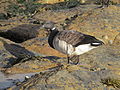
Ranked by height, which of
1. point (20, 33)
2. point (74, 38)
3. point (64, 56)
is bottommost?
point (64, 56)

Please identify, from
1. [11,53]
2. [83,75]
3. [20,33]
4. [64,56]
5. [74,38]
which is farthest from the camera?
[20,33]

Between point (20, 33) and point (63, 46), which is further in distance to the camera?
point (20, 33)

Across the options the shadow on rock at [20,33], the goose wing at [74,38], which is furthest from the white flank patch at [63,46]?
the shadow on rock at [20,33]

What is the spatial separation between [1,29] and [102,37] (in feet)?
20.7

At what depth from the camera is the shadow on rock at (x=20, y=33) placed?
16.8 metres

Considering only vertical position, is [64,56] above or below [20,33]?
below

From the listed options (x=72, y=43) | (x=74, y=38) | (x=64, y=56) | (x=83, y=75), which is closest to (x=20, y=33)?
(x=64, y=56)

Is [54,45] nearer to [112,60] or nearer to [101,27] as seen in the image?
[112,60]

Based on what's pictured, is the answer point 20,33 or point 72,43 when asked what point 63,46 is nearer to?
point 72,43

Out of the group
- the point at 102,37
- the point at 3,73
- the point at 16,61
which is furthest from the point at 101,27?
the point at 3,73

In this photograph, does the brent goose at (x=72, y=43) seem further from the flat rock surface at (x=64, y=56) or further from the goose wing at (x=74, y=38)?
the flat rock surface at (x=64, y=56)

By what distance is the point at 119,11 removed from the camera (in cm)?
1864

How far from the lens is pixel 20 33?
1691 cm

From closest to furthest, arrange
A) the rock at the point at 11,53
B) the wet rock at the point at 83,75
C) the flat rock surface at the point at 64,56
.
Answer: the wet rock at the point at 83,75 < the flat rock surface at the point at 64,56 < the rock at the point at 11,53
